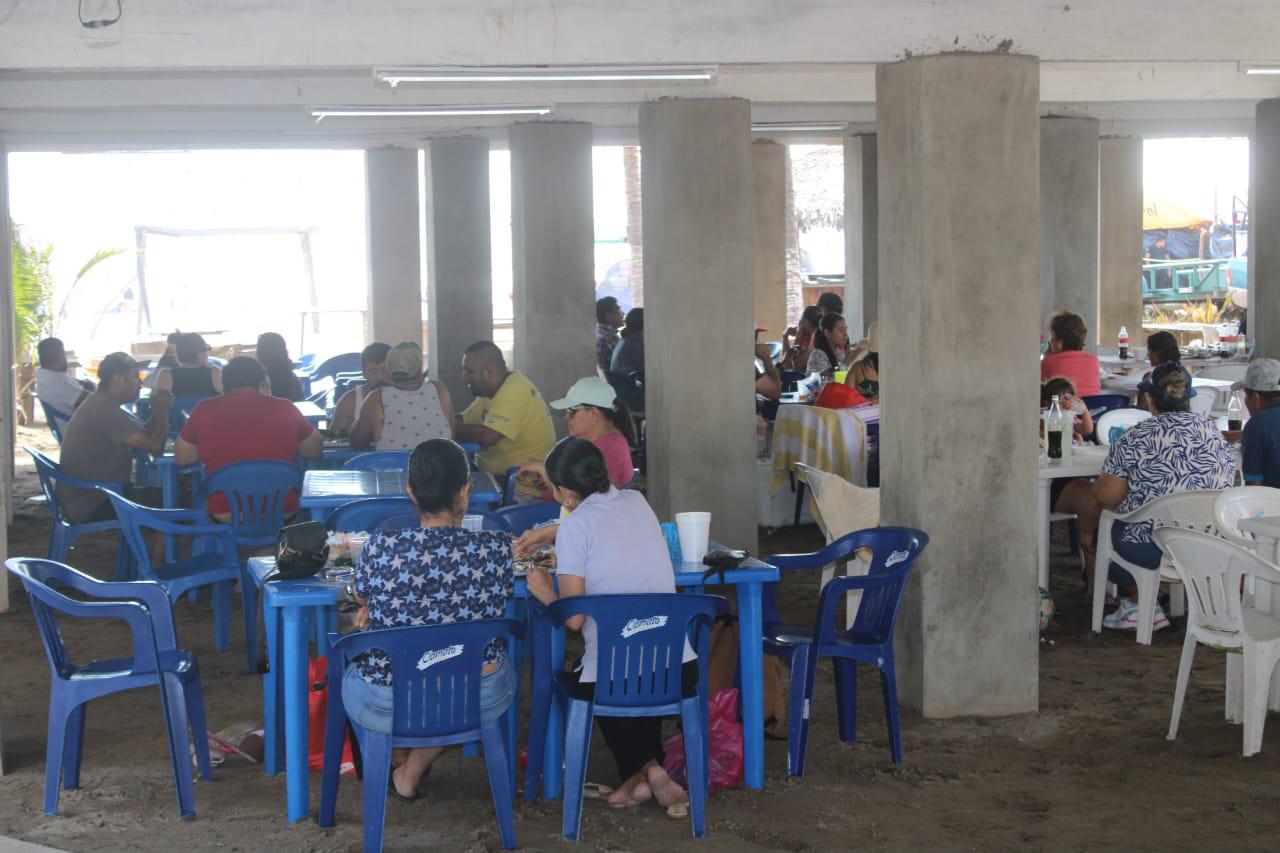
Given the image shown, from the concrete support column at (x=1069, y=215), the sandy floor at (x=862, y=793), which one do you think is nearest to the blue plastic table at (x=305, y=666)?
the sandy floor at (x=862, y=793)

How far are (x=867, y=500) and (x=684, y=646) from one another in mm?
2339

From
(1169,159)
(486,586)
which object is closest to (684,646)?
(486,586)

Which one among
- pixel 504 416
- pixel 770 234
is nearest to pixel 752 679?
pixel 504 416

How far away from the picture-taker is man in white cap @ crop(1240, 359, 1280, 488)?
6.80 m

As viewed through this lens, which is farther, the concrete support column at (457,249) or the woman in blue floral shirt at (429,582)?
the concrete support column at (457,249)

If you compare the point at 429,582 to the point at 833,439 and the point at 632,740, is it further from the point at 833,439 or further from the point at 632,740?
the point at 833,439

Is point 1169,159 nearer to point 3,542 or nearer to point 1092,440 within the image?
point 1092,440

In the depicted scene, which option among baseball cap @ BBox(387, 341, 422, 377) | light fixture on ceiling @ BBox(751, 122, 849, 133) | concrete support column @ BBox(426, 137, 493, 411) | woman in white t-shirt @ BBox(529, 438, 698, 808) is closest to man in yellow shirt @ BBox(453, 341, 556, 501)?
baseball cap @ BBox(387, 341, 422, 377)

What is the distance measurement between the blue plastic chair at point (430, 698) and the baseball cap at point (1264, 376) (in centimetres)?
445

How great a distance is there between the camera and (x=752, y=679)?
4.64 m

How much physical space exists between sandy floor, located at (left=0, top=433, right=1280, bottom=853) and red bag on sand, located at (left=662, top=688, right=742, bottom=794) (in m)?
0.11

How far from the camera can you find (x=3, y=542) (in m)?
6.74

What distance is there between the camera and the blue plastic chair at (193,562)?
20.1 feet

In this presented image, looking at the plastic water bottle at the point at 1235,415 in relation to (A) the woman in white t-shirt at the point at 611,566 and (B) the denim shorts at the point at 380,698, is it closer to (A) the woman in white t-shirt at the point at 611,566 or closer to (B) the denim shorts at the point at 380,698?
(A) the woman in white t-shirt at the point at 611,566
